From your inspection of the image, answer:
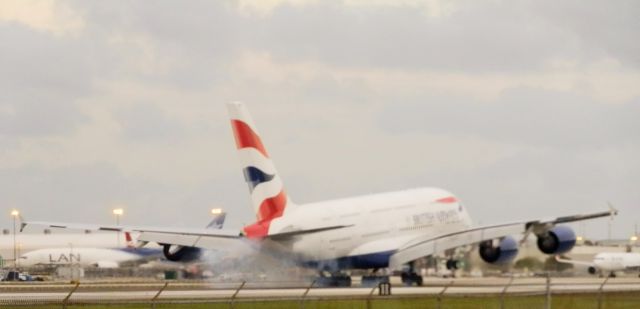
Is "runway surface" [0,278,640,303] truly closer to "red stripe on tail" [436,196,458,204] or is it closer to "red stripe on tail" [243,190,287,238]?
"red stripe on tail" [243,190,287,238]

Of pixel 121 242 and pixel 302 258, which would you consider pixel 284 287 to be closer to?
pixel 302 258

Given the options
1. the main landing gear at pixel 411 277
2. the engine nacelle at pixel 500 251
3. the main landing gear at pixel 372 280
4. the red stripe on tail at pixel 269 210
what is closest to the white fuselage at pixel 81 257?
the main landing gear at pixel 411 277

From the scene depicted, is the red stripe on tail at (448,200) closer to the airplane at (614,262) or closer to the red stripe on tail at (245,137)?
the red stripe on tail at (245,137)

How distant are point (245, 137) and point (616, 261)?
54.5 meters

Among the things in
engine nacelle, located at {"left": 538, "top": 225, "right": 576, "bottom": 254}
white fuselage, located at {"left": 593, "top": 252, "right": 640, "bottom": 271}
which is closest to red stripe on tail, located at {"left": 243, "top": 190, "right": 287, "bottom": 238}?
engine nacelle, located at {"left": 538, "top": 225, "right": 576, "bottom": 254}

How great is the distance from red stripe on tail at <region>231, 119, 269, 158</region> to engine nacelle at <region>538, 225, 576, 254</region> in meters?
16.9

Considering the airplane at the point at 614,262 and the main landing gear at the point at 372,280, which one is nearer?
the main landing gear at the point at 372,280

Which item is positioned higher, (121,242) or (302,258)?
(121,242)

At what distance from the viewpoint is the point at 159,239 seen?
7544 centimetres

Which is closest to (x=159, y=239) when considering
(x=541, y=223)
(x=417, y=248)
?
(x=417, y=248)

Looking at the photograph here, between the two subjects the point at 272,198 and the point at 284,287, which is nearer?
the point at 284,287

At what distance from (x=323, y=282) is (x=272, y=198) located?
608 cm

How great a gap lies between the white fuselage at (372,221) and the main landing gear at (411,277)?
161 cm

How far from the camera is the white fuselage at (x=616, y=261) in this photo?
11874 cm
